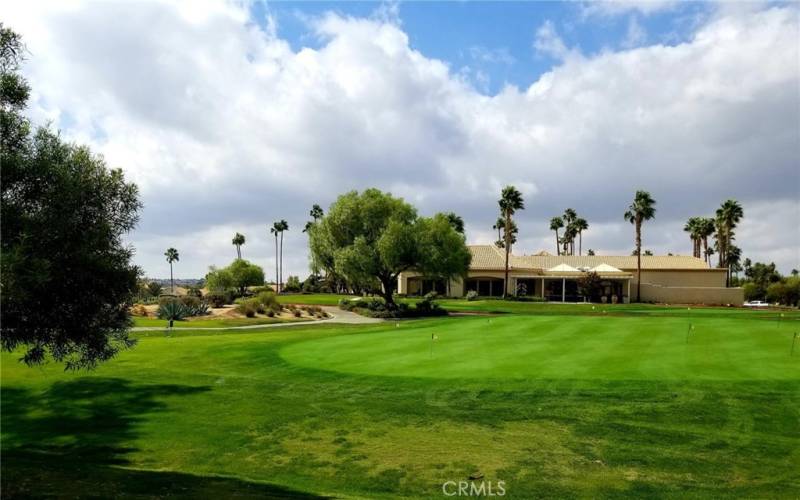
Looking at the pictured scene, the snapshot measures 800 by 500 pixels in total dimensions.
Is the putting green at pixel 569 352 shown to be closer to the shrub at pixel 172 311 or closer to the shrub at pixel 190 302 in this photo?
the shrub at pixel 172 311

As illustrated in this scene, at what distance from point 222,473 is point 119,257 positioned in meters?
5.27

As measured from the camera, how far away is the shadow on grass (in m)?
11.7

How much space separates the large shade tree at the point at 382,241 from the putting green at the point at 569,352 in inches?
1025

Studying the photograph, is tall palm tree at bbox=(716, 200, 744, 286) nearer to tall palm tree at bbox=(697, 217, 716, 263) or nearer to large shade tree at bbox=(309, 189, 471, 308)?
tall palm tree at bbox=(697, 217, 716, 263)

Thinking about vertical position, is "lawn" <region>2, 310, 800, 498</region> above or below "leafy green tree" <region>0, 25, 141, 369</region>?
below

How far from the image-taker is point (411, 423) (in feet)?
53.0

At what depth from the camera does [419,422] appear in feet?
53.0

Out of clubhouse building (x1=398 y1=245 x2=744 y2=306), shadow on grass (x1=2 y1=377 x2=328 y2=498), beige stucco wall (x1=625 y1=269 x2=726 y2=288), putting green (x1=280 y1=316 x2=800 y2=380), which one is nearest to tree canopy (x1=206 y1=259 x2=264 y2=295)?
clubhouse building (x1=398 y1=245 x2=744 y2=306)

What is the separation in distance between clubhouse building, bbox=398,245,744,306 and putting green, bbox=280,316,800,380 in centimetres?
5288

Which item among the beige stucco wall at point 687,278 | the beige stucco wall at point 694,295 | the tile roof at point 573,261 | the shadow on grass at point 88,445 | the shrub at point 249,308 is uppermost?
the tile roof at point 573,261

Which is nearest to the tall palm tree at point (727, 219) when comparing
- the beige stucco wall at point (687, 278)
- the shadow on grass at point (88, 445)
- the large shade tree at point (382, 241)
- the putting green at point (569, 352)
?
the beige stucco wall at point (687, 278)

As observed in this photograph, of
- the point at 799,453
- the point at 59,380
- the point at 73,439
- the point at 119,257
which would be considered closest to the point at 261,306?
the point at 59,380

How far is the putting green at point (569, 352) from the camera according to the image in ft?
64.8

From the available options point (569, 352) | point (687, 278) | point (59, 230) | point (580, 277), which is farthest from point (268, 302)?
point (687, 278)
